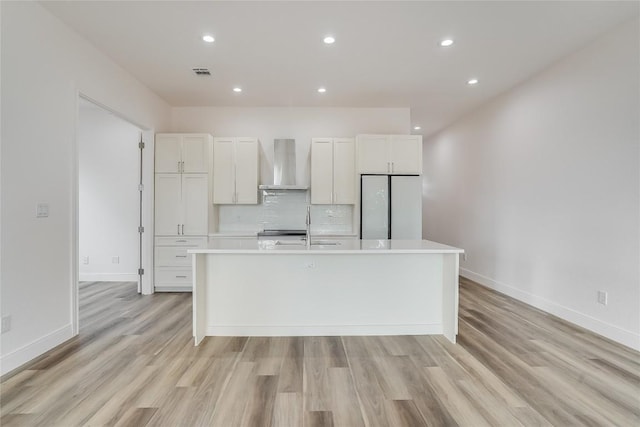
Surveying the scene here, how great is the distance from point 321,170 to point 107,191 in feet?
11.9

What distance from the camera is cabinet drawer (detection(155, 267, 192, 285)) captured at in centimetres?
445

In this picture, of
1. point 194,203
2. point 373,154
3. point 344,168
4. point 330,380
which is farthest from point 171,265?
point 373,154

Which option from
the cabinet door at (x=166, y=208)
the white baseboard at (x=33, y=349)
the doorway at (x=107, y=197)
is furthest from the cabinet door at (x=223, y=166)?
the white baseboard at (x=33, y=349)

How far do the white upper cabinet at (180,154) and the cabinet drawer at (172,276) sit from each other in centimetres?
149

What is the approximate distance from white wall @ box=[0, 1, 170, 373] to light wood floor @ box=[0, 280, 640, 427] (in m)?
0.33

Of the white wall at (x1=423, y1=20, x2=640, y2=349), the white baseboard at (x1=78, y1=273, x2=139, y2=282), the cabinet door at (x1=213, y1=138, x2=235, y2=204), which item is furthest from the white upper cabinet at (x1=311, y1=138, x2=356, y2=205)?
the white baseboard at (x1=78, y1=273, x2=139, y2=282)

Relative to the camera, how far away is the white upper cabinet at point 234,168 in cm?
470

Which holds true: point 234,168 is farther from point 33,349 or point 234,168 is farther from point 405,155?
point 33,349

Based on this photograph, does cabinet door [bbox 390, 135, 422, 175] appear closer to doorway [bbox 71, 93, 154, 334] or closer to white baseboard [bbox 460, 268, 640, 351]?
white baseboard [bbox 460, 268, 640, 351]

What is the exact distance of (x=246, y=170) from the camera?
4707 mm

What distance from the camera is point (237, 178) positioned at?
15.4 ft

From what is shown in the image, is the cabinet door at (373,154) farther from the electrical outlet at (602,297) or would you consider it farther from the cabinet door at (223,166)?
the electrical outlet at (602,297)

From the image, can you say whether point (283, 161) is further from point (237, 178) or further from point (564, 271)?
point (564, 271)

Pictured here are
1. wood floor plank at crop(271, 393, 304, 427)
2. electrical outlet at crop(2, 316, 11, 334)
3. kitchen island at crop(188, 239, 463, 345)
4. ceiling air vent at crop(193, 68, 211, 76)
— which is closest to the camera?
wood floor plank at crop(271, 393, 304, 427)
